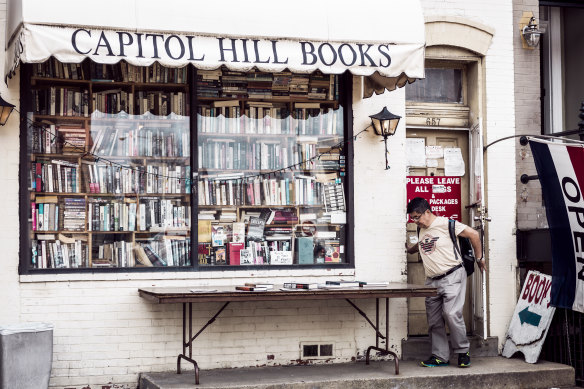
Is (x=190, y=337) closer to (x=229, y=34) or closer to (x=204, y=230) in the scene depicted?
(x=204, y=230)

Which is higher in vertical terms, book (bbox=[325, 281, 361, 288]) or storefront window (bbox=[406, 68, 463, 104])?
storefront window (bbox=[406, 68, 463, 104])

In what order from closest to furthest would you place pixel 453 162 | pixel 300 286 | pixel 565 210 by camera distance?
pixel 565 210 → pixel 300 286 → pixel 453 162

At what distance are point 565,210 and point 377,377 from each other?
99.9 inches

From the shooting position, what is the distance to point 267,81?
9242mm

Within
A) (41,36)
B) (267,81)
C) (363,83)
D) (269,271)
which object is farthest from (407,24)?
(41,36)

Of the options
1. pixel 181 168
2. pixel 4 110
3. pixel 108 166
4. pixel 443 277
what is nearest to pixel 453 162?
pixel 443 277

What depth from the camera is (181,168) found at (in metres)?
8.85

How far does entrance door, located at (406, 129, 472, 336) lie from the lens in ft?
31.9

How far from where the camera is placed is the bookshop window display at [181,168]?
8.47 meters

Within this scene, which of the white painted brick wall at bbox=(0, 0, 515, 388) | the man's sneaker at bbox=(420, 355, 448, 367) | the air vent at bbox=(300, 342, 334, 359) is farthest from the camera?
the air vent at bbox=(300, 342, 334, 359)

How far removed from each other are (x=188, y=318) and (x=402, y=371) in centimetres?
233

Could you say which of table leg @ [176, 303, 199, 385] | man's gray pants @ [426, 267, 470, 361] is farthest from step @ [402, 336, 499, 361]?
table leg @ [176, 303, 199, 385]

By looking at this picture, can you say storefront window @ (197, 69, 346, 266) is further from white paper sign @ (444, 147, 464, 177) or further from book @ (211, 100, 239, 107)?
white paper sign @ (444, 147, 464, 177)

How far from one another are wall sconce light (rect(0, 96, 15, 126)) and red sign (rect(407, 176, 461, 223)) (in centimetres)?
463
